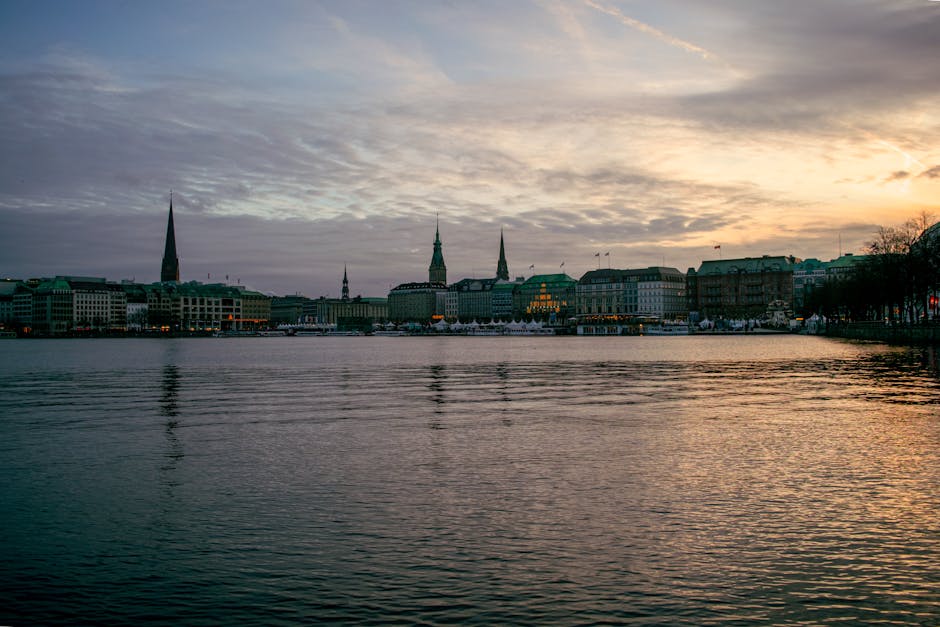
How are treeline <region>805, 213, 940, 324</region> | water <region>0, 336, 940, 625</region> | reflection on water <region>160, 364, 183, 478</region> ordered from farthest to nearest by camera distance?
1. treeline <region>805, 213, 940, 324</region>
2. reflection on water <region>160, 364, 183, 478</region>
3. water <region>0, 336, 940, 625</region>

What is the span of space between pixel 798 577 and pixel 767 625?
6.83 ft

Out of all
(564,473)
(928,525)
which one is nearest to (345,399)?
(564,473)

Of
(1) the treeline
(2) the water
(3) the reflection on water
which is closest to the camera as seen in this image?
(2) the water

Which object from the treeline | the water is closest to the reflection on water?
the water

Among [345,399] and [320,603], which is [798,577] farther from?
[345,399]

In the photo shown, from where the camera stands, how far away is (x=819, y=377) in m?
51.2

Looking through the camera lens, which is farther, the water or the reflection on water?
the reflection on water

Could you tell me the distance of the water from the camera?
11.4 metres

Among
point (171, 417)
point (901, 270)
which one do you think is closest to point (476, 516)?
point (171, 417)

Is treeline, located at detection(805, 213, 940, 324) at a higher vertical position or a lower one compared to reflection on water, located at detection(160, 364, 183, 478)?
higher

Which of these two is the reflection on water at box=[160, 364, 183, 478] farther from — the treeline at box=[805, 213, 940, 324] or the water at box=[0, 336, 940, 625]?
the treeline at box=[805, 213, 940, 324]

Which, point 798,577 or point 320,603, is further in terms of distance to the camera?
point 798,577

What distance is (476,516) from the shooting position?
15.9 m

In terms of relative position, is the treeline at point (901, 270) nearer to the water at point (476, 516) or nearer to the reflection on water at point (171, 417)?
the water at point (476, 516)
